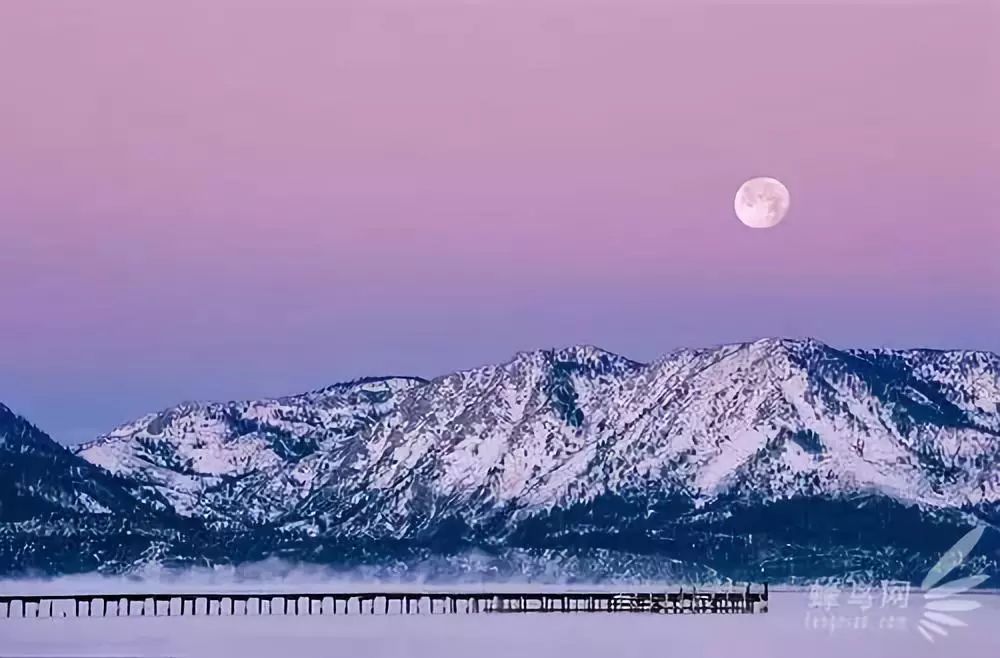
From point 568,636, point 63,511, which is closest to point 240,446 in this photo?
point 63,511

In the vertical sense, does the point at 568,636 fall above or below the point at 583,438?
below

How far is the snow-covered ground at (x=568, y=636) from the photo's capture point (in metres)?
9.45

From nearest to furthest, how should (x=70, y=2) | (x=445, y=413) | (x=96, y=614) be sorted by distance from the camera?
1. (x=70, y=2)
2. (x=445, y=413)
3. (x=96, y=614)

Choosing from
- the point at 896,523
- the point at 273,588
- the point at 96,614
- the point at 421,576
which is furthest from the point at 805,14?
the point at 96,614

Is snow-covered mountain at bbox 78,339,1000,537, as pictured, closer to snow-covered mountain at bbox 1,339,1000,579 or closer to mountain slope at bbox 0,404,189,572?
snow-covered mountain at bbox 1,339,1000,579

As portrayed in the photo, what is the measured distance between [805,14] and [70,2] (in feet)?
11.5

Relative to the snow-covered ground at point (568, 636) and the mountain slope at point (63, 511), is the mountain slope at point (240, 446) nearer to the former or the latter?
the mountain slope at point (63, 511)

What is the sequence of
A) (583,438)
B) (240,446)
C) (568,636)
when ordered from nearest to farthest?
(240,446)
(583,438)
(568,636)

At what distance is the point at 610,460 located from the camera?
10.3 metres

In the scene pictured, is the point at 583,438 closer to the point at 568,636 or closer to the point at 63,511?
the point at 568,636

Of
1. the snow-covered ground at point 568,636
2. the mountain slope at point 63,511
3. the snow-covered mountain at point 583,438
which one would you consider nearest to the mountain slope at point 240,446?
the snow-covered mountain at point 583,438

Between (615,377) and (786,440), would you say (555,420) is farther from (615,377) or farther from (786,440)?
(786,440)

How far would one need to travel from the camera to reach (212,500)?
9.97 m

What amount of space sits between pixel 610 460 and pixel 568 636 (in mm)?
2886
